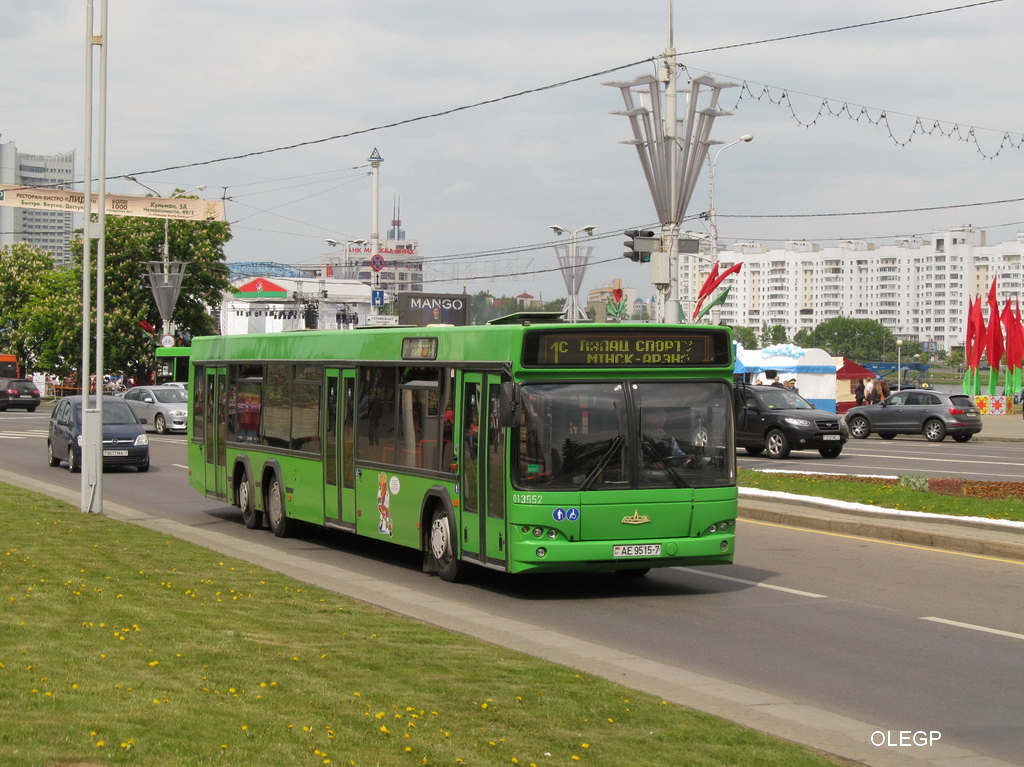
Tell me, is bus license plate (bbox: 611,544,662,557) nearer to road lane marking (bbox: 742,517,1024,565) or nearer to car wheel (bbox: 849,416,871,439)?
road lane marking (bbox: 742,517,1024,565)

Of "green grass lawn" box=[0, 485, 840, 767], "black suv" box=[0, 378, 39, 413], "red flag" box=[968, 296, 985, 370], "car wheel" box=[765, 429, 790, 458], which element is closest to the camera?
"green grass lawn" box=[0, 485, 840, 767]

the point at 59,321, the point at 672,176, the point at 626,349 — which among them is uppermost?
the point at 672,176

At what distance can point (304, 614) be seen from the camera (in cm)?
1005

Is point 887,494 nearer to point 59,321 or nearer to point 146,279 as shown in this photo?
point 146,279

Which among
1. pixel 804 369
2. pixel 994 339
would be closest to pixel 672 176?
pixel 804 369

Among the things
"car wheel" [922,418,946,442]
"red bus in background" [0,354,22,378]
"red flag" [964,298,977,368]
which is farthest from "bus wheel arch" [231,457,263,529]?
"red bus in background" [0,354,22,378]

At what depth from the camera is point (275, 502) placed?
17719mm

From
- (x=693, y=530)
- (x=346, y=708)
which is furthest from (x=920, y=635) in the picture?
(x=346, y=708)

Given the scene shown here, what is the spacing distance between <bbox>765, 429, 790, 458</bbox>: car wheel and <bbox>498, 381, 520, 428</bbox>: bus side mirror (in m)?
20.9

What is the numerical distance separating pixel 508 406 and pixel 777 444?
21.3m

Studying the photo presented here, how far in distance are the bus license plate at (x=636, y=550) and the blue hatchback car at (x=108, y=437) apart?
18.0m

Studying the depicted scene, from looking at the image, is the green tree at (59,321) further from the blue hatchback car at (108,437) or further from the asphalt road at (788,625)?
the asphalt road at (788,625)

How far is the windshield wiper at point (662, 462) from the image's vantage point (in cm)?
1227

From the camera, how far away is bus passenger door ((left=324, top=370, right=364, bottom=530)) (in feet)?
50.6
